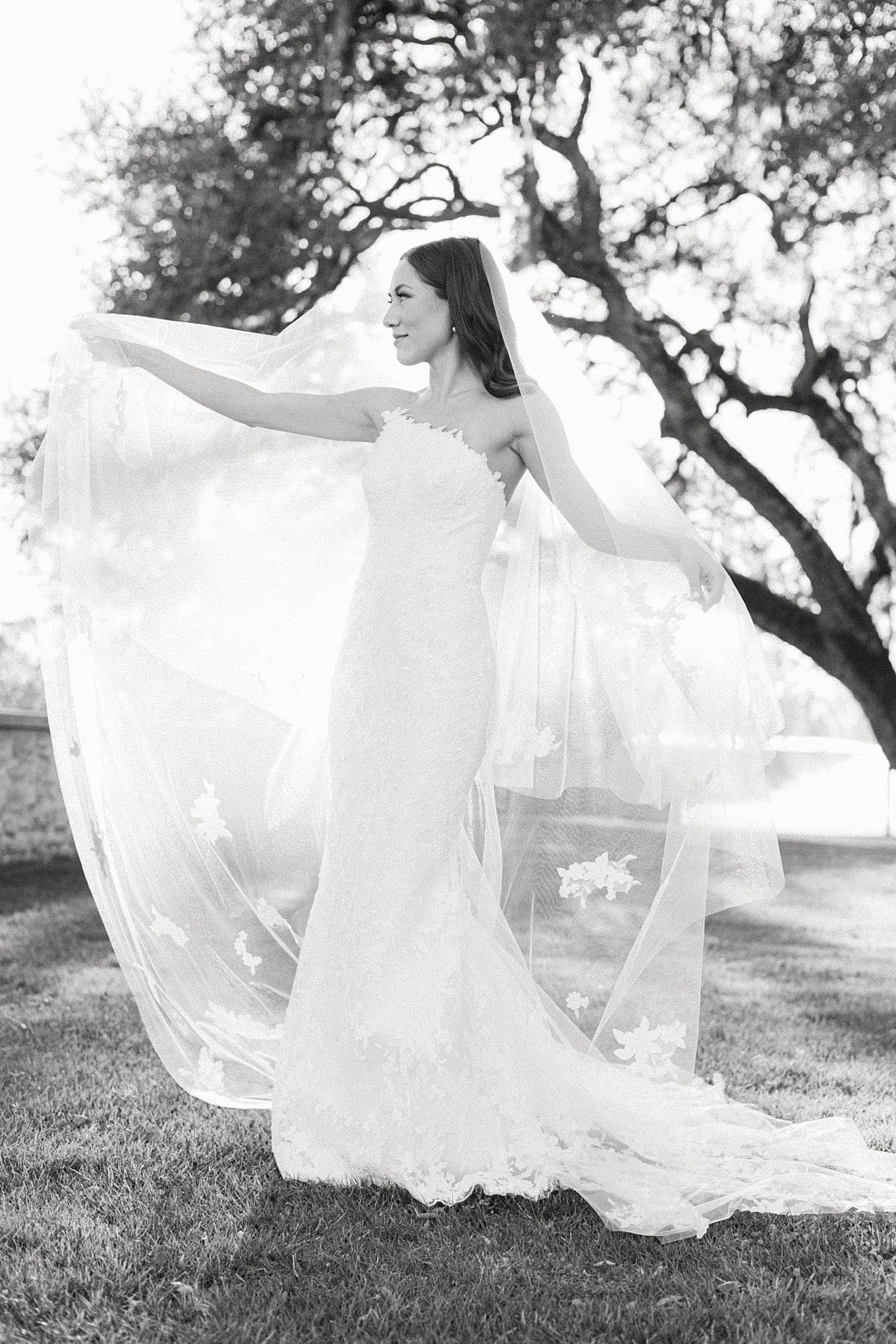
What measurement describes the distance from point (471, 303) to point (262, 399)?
2.34 ft

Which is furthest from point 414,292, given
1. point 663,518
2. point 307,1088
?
point 307,1088

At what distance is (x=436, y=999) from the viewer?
3465mm

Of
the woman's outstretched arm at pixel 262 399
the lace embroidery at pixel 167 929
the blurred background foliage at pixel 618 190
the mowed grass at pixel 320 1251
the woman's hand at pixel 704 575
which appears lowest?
the mowed grass at pixel 320 1251

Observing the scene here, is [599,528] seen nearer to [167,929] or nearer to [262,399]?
[262,399]

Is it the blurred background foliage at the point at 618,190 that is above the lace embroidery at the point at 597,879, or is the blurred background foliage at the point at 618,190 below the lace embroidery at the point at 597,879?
above

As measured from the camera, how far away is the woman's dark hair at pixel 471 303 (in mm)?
3748

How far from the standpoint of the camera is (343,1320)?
2.62 metres

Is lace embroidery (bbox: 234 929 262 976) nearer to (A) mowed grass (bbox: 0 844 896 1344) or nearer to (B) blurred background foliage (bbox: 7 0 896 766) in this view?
(A) mowed grass (bbox: 0 844 896 1344)

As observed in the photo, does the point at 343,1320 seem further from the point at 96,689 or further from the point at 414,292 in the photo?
the point at 414,292

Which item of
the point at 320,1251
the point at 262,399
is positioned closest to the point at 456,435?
the point at 262,399

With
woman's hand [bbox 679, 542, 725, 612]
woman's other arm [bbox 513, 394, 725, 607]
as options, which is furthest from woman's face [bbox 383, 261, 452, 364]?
woman's hand [bbox 679, 542, 725, 612]

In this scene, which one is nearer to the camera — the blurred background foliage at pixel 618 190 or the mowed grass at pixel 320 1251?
the mowed grass at pixel 320 1251

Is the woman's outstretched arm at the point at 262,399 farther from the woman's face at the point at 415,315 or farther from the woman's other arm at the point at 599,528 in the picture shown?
the woman's other arm at the point at 599,528

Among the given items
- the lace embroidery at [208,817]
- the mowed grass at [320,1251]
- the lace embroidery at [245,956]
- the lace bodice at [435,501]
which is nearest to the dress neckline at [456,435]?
the lace bodice at [435,501]
